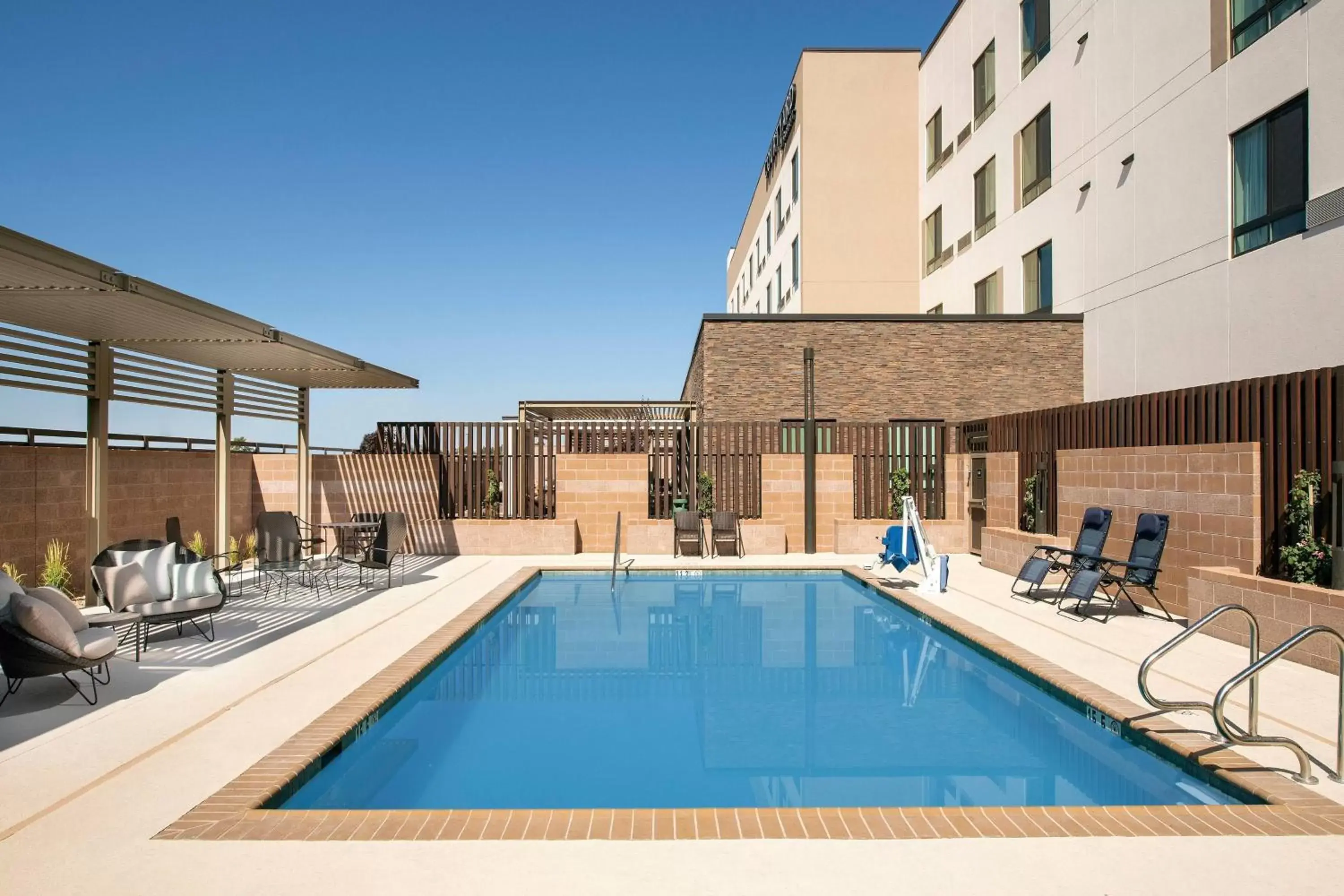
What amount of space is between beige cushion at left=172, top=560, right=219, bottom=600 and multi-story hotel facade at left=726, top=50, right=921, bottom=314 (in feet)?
60.3

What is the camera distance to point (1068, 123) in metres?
15.7

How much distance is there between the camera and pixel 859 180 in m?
23.0

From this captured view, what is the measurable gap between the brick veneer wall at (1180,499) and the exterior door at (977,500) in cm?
313

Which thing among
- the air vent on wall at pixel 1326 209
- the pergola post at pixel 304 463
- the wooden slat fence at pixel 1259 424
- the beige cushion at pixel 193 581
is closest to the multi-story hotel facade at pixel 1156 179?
the air vent on wall at pixel 1326 209

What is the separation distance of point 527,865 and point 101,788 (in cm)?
232

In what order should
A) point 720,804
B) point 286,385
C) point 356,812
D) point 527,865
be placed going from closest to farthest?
point 527,865 → point 356,812 → point 720,804 → point 286,385

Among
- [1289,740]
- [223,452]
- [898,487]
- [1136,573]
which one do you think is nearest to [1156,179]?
[898,487]

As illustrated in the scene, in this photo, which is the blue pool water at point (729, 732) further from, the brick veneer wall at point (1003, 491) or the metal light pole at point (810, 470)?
the metal light pole at point (810, 470)

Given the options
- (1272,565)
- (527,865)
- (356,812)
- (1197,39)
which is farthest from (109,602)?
(1197,39)

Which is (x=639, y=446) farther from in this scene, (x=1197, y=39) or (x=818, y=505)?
(x=1197, y=39)

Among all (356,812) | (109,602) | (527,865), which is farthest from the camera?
(109,602)

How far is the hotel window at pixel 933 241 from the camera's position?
22.0 m

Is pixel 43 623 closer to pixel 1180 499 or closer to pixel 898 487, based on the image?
pixel 1180 499

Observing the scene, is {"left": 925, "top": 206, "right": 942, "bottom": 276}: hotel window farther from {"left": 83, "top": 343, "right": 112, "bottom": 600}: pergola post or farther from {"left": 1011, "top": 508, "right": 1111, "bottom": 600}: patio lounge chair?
{"left": 83, "top": 343, "right": 112, "bottom": 600}: pergola post
